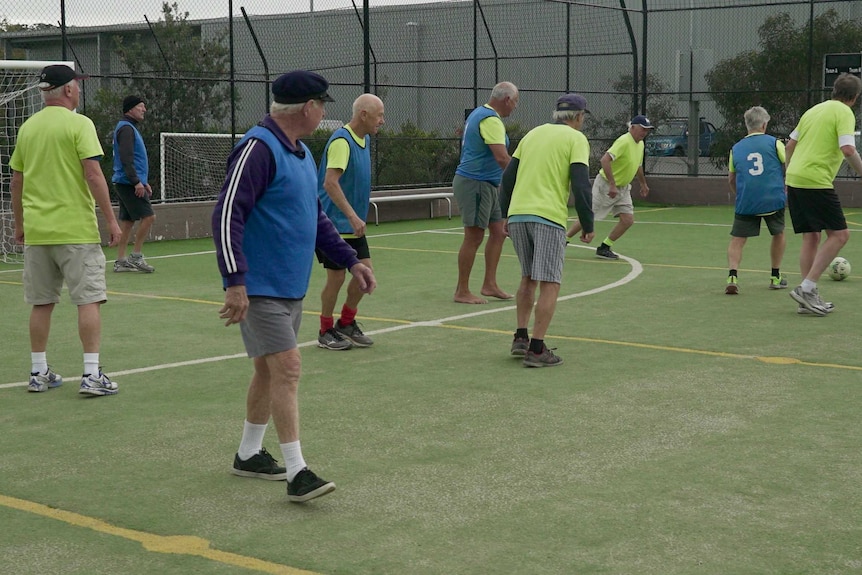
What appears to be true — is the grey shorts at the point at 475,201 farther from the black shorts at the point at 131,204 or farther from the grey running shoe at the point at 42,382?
the grey running shoe at the point at 42,382

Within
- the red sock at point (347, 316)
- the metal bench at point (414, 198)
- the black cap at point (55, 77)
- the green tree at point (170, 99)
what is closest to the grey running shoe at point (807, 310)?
the red sock at point (347, 316)

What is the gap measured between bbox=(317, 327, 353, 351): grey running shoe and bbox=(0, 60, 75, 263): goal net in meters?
6.64

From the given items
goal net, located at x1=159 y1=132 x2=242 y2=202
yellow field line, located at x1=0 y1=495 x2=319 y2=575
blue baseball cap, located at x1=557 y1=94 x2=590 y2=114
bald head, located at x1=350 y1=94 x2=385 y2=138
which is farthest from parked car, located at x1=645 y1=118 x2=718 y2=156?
yellow field line, located at x1=0 y1=495 x2=319 y2=575

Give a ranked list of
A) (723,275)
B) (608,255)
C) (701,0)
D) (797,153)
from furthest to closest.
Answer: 1. (701,0)
2. (608,255)
3. (723,275)
4. (797,153)

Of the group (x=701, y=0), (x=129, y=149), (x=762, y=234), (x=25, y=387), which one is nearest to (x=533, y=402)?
(x=25, y=387)

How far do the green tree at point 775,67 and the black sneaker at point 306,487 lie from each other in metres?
21.5

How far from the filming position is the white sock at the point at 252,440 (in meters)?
5.64

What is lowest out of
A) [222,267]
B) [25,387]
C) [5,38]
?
[25,387]

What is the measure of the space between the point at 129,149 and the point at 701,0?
63.5 ft

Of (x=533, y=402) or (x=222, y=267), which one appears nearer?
(x=222, y=267)

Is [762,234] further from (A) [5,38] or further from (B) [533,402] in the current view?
(A) [5,38]

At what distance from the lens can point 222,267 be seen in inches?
199

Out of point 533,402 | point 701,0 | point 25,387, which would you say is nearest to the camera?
point 533,402

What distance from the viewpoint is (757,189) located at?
11.8m
